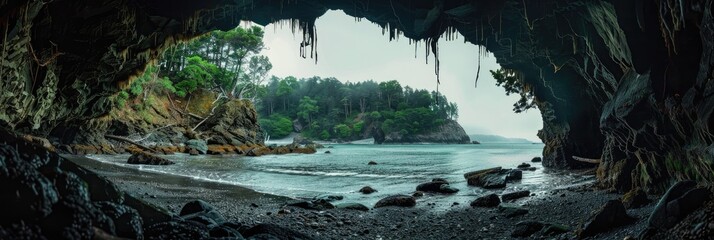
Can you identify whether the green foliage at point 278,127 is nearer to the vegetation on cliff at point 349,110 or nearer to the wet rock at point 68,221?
the vegetation on cliff at point 349,110

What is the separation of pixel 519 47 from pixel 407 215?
23.4 ft

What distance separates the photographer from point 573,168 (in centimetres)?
1839

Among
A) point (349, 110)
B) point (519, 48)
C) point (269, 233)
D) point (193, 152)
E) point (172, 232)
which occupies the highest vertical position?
point (349, 110)

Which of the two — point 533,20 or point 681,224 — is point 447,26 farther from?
point 681,224

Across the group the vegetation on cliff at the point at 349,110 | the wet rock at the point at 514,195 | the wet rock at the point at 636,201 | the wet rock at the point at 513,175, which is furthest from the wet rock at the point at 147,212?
the vegetation on cliff at the point at 349,110

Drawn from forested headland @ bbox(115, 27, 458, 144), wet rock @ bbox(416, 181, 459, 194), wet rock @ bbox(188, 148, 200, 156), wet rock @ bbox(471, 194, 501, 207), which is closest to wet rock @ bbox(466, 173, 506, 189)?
wet rock @ bbox(416, 181, 459, 194)

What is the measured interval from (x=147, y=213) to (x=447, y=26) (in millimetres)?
9833

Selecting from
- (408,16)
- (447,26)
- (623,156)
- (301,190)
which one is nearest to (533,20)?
(447,26)

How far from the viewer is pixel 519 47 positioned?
12281mm

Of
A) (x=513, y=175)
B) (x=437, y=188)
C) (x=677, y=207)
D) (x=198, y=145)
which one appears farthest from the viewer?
(x=198, y=145)

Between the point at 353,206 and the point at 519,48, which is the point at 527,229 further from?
the point at 519,48

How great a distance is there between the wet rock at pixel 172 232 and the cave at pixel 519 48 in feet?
18.6

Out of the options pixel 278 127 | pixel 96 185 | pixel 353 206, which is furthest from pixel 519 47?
pixel 278 127

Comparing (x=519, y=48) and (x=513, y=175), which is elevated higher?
(x=519, y=48)
